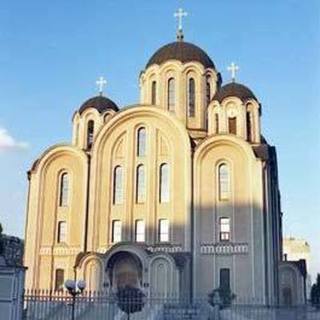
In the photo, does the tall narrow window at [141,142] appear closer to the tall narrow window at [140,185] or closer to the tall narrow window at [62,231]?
the tall narrow window at [140,185]

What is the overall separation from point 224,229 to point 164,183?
443 cm

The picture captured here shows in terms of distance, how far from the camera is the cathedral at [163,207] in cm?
3131

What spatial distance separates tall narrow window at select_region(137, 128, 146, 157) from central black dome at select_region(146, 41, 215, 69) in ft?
22.1

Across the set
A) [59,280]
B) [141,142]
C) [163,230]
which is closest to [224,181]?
[163,230]

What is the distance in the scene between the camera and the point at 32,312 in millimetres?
20328

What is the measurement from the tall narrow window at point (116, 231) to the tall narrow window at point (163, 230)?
2.38 metres

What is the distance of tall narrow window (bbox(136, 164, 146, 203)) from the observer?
112 feet

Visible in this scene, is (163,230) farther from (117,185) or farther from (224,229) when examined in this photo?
(117,185)

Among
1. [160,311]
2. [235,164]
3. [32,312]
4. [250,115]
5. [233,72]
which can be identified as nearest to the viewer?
[32,312]

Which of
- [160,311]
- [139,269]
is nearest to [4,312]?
[160,311]

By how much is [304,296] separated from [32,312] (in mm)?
20030

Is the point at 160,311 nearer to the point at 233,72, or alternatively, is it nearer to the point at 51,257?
the point at 51,257

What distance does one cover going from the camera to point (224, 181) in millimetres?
33438

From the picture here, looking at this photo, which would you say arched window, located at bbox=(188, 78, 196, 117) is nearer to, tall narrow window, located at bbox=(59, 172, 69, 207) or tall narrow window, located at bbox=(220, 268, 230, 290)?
tall narrow window, located at bbox=(59, 172, 69, 207)
